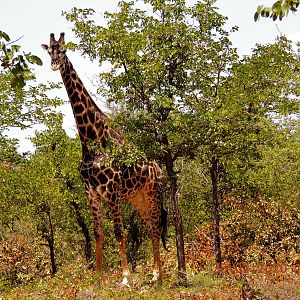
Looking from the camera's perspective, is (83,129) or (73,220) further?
(73,220)

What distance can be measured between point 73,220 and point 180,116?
34.0 feet

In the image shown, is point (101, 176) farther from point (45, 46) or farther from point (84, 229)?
point (84, 229)

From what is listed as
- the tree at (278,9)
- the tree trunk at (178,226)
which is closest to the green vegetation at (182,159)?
the tree trunk at (178,226)

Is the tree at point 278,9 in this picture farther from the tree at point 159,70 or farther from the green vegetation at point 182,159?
the tree at point 159,70

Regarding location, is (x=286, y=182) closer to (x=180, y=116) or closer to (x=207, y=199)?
(x=207, y=199)

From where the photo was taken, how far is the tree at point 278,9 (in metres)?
2.67

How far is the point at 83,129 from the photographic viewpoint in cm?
1219

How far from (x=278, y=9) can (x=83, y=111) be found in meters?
9.93

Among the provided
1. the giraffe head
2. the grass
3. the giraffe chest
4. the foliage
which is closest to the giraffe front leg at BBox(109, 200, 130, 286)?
the giraffe chest

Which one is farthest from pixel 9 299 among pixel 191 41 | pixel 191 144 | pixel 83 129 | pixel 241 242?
pixel 241 242

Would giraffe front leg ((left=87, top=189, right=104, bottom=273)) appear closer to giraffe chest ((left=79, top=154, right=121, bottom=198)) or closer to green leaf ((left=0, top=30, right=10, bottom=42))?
giraffe chest ((left=79, top=154, right=121, bottom=198))

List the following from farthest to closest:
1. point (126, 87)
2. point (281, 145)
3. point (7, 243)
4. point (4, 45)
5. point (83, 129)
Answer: point (7, 243), point (281, 145), point (83, 129), point (126, 87), point (4, 45)

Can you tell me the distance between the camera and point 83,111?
40.5 feet

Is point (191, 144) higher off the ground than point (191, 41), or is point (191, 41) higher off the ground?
point (191, 41)
